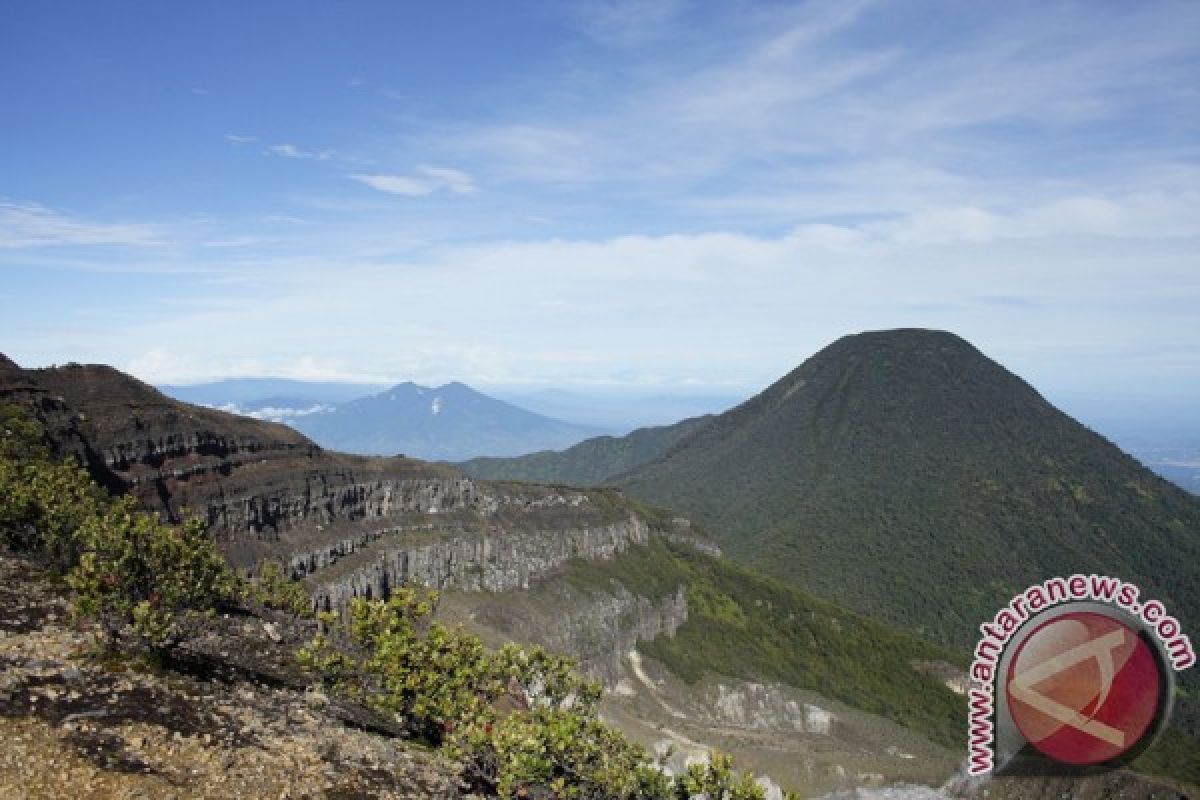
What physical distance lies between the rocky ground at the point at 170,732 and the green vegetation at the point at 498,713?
1.94 metres

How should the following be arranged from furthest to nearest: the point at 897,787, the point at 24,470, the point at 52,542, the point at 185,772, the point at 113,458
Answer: the point at 897,787, the point at 113,458, the point at 24,470, the point at 52,542, the point at 185,772

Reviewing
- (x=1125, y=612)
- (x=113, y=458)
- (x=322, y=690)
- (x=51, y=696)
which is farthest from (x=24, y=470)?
(x=1125, y=612)

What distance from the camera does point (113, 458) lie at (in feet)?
370

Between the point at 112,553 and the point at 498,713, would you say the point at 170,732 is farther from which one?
the point at 498,713

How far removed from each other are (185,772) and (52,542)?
37976 millimetres

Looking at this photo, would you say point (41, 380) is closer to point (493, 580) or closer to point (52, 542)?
A: point (52, 542)

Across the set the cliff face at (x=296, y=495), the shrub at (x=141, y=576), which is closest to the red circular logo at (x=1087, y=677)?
the shrub at (x=141, y=576)

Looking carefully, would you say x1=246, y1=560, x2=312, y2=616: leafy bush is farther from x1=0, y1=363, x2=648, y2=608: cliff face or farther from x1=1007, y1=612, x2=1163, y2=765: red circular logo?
x1=1007, y1=612, x2=1163, y2=765: red circular logo

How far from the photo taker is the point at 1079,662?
53.7 m

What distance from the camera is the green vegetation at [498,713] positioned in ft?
114

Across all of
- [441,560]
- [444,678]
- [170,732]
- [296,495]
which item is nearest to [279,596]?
[444,678]

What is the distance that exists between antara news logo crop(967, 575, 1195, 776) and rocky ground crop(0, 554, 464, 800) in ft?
111

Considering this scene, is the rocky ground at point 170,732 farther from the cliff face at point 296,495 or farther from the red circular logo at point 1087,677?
the cliff face at point 296,495

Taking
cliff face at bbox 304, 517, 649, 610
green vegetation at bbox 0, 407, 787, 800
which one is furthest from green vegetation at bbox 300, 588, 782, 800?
cliff face at bbox 304, 517, 649, 610
